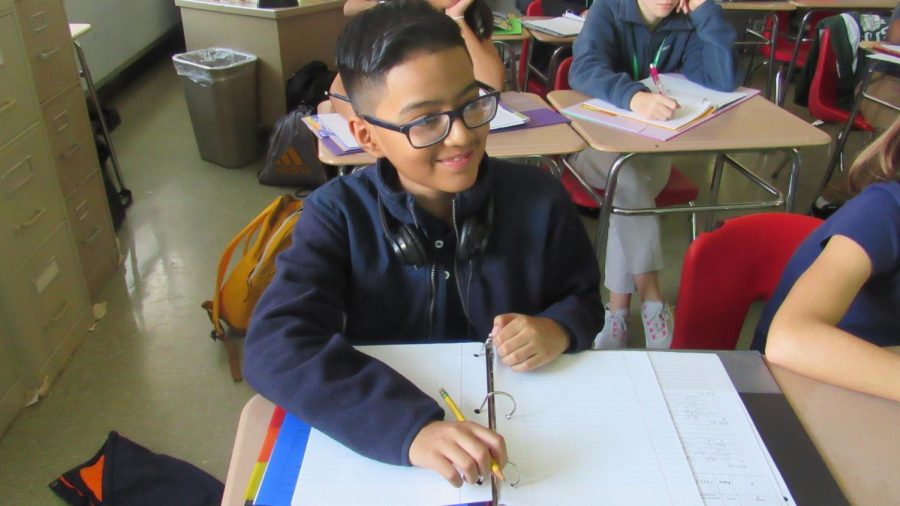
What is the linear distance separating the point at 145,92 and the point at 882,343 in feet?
15.0

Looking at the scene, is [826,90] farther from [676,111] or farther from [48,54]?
[48,54]

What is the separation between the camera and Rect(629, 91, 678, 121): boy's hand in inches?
67.8

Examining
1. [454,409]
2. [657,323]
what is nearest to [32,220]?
[454,409]

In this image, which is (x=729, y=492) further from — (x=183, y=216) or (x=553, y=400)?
(x=183, y=216)

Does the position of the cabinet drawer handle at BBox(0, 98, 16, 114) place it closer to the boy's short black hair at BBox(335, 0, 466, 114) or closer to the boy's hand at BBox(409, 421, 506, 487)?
the boy's short black hair at BBox(335, 0, 466, 114)

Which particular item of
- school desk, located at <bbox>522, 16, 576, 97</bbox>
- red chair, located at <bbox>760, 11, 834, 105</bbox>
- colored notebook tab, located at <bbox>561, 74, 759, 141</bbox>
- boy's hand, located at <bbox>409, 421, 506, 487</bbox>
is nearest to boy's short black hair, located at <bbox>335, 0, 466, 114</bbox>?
boy's hand, located at <bbox>409, 421, 506, 487</bbox>

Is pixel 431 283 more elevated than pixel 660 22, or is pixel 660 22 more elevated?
pixel 660 22

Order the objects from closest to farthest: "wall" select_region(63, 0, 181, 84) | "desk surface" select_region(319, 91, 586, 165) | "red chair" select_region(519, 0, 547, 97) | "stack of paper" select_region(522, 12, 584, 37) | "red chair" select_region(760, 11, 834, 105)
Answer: "desk surface" select_region(319, 91, 586, 165)
"stack of paper" select_region(522, 12, 584, 37)
"red chair" select_region(519, 0, 547, 97)
"red chair" select_region(760, 11, 834, 105)
"wall" select_region(63, 0, 181, 84)

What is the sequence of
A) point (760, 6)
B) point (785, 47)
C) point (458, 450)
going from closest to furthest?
1. point (458, 450)
2. point (760, 6)
3. point (785, 47)

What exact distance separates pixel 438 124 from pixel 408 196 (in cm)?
14

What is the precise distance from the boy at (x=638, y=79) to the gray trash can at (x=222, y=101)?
5.97 feet

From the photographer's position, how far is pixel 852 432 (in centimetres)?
74

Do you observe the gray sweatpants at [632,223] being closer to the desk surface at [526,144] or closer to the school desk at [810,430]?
the desk surface at [526,144]

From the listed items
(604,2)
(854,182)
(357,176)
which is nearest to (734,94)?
(604,2)
